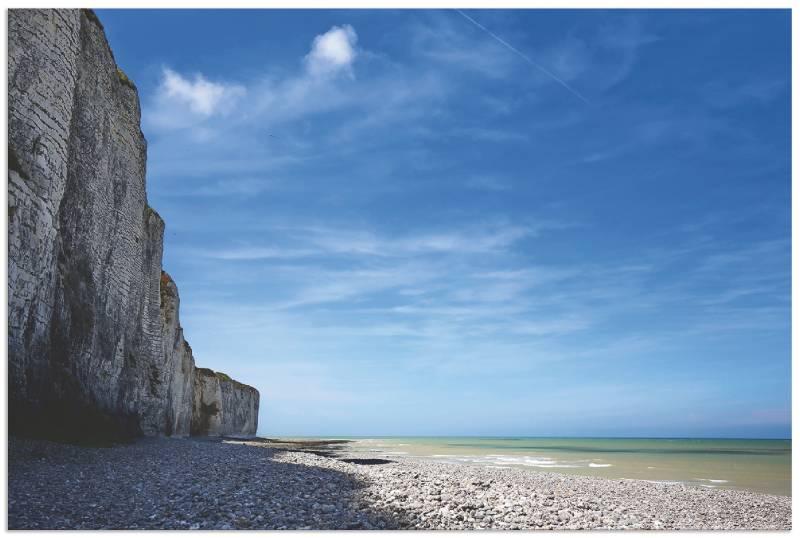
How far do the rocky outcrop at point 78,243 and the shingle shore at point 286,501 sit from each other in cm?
260

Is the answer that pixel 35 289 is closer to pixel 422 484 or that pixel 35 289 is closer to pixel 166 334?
pixel 422 484

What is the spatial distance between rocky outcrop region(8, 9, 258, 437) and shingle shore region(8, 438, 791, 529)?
8.55 feet

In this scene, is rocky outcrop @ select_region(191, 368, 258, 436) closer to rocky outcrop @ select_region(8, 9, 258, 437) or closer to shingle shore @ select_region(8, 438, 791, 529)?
rocky outcrop @ select_region(8, 9, 258, 437)

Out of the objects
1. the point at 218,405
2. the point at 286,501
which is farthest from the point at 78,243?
the point at 218,405

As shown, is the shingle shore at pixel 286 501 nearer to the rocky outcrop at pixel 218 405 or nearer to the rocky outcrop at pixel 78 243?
the rocky outcrop at pixel 78 243

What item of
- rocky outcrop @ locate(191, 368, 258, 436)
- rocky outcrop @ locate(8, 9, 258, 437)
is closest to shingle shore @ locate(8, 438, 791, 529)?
rocky outcrop @ locate(8, 9, 258, 437)

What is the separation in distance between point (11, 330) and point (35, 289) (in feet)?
3.83

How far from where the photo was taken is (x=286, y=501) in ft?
26.7

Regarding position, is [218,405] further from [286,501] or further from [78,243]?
[286,501]

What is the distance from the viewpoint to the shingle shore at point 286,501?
6.93 m

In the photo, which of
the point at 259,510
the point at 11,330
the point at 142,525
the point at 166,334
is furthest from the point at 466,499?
the point at 166,334

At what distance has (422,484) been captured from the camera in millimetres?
10406

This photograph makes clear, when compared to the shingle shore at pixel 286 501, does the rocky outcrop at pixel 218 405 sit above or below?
above

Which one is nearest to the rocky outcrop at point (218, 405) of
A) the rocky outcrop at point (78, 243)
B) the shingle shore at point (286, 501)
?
the rocky outcrop at point (78, 243)
